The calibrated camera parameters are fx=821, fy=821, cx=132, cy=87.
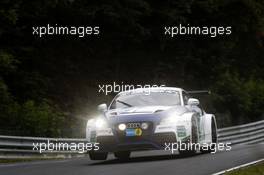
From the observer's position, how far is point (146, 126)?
1574 cm

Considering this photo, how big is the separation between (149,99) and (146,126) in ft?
5.17

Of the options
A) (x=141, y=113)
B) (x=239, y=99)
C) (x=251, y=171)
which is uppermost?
(x=239, y=99)

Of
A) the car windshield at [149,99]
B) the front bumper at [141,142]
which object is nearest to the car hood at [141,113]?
the front bumper at [141,142]

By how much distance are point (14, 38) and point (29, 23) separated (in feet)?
2.78

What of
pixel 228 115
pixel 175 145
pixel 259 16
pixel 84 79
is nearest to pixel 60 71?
pixel 84 79

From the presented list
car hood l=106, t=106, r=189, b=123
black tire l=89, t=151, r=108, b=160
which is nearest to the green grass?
car hood l=106, t=106, r=189, b=123

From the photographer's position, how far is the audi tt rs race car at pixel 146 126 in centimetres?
1572

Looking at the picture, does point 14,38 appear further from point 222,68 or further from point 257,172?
point 257,172

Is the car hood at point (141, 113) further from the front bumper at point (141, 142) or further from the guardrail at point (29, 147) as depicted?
the guardrail at point (29, 147)

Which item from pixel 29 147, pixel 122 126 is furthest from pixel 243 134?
pixel 122 126

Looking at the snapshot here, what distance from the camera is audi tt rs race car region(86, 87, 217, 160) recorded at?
51.6 ft

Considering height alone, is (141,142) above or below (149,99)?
below

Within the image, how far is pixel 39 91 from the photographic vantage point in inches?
1238

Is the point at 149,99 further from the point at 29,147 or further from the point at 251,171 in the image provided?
the point at 29,147
